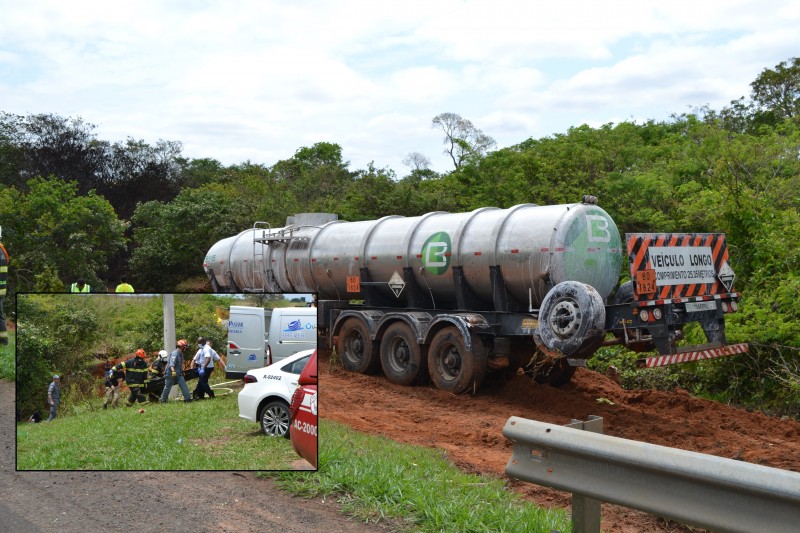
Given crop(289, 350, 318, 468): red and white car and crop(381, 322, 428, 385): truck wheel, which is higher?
crop(289, 350, 318, 468): red and white car

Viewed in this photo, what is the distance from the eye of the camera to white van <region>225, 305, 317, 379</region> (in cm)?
391

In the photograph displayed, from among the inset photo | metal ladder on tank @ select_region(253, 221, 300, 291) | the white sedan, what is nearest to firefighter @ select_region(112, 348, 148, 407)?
the inset photo

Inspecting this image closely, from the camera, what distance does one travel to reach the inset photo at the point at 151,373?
371cm

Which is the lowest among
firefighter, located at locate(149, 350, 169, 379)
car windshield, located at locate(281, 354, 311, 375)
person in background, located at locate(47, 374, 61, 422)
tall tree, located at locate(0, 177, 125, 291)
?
person in background, located at locate(47, 374, 61, 422)

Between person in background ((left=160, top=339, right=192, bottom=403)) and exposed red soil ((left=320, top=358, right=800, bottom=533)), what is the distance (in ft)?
12.0

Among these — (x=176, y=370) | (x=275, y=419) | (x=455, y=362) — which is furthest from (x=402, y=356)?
(x=176, y=370)

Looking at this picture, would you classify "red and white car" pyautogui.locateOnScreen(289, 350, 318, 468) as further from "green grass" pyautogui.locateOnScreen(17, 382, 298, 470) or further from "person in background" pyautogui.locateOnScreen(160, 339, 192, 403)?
"person in background" pyautogui.locateOnScreen(160, 339, 192, 403)

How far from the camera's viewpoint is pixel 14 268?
25.0 metres

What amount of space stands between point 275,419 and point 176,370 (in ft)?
3.40

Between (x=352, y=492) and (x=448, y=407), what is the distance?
593 centimetres

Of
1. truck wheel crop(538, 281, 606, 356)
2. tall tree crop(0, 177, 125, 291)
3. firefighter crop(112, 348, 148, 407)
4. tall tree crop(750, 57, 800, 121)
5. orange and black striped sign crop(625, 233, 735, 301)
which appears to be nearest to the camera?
firefighter crop(112, 348, 148, 407)

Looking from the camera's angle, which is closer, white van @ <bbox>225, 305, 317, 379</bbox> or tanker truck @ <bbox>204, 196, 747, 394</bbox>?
white van @ <bbox>225, 305, 317, 379</bbox>

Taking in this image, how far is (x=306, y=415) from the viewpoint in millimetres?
4582

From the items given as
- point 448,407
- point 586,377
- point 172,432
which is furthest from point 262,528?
point 586,377
